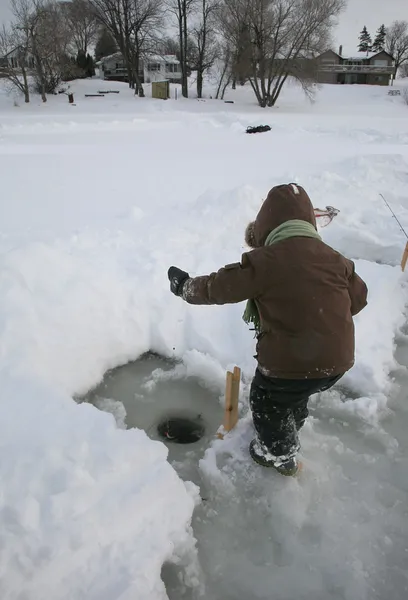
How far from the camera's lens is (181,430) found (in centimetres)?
301

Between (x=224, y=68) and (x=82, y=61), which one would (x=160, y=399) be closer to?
(x=224, y=68)

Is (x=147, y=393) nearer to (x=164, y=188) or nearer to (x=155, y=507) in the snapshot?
(x=155, y=507)

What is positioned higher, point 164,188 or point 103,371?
point 164,188

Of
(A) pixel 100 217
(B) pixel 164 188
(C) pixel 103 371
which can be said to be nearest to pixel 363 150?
(B) pixel 164 188

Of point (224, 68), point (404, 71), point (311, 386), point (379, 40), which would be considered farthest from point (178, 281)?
point (379, 40)

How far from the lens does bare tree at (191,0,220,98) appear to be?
114ft

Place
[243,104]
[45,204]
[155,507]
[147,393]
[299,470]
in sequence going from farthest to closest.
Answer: [243,104] → [45,204] → [147,393] → [299,470] → [155,507]

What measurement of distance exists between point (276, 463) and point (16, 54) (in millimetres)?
37167

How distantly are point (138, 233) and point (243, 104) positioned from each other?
3121 cm

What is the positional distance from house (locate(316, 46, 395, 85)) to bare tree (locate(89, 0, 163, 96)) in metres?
20.5

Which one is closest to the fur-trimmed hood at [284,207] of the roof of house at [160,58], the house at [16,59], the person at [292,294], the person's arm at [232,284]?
the person at [292,294]

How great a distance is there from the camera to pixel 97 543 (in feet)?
6.39

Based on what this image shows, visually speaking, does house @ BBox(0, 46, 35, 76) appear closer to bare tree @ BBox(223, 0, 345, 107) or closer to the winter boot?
bare tree @ BBox(223, 0, 345, 107)

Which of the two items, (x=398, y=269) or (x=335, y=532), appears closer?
(x=335, y=532)
